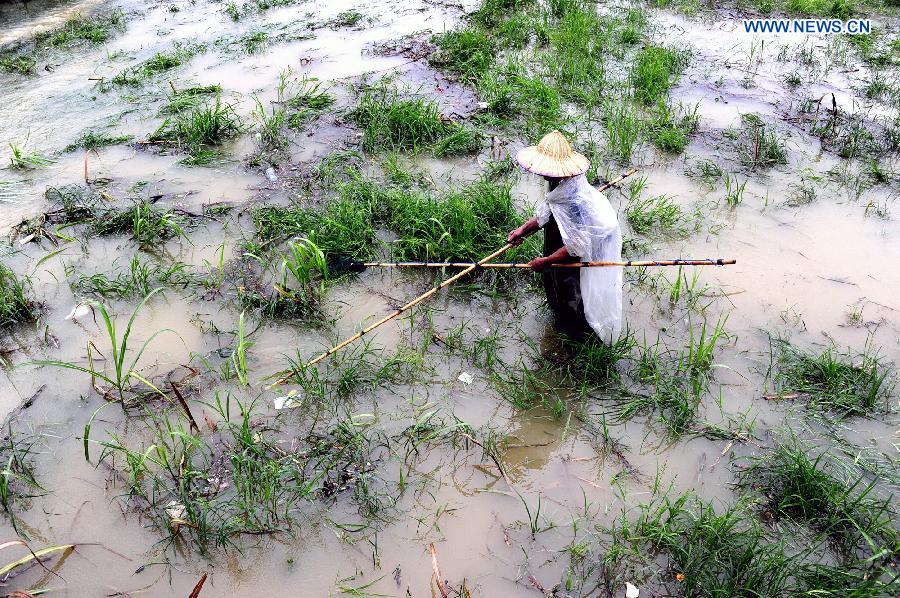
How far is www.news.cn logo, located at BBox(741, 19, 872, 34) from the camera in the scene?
355 inches

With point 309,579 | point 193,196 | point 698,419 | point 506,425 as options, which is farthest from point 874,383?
point 193,196

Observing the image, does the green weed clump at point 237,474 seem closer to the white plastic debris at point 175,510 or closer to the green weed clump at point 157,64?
the white plastic debris at point 175,510

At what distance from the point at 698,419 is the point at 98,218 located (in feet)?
17.1

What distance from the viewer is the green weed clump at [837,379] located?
3.98 meters

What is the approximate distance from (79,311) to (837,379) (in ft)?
17.6

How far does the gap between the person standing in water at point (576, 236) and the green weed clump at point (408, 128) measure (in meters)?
2.66

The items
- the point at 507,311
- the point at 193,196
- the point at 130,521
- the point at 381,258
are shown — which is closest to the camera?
the point at 130,521

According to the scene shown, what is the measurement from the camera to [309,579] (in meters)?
3.22

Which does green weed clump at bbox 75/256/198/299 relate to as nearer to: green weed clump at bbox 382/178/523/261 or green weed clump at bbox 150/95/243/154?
green weed clump at bbox 382/178/523/261

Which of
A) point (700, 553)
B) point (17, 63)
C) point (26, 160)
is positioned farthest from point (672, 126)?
point (17, 63)

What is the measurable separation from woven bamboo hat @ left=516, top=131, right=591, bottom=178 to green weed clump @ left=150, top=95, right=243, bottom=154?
4131 millimetres

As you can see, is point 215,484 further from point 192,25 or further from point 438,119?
point 192,25

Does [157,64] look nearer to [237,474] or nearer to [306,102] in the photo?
[306,102]

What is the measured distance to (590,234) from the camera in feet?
12.8
